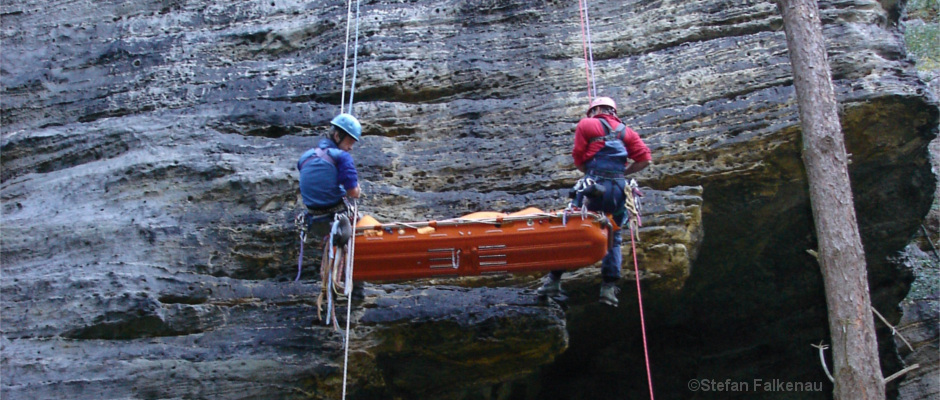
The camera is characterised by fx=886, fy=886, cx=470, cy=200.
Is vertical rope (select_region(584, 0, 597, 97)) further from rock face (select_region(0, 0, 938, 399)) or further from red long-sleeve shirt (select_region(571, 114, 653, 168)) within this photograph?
red long-sleeve shirt (select_region(571, 114, 653, 168))

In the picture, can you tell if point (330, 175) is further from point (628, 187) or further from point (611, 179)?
point (628, 187)

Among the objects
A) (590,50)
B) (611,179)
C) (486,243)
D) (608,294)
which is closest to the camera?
(486,243)

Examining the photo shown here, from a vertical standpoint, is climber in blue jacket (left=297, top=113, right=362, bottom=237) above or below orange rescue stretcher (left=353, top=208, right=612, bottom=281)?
above

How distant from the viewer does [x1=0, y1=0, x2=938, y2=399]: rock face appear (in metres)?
7.64

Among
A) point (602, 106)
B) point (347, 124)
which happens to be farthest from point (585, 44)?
point (347, 124)

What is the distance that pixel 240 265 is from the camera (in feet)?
26.3

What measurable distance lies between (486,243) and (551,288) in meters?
1.15

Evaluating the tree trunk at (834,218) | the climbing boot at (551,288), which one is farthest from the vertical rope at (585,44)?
the climbing boot at (551,288)

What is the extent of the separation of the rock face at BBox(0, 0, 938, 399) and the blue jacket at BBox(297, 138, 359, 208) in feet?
3.19

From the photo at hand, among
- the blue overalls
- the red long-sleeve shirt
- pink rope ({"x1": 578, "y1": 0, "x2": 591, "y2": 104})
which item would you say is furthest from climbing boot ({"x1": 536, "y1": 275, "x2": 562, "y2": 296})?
pink rope ({"x1": 578, "y1": 0, "x2": 591, "y2": 104})

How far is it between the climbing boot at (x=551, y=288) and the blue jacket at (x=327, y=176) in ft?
6.11

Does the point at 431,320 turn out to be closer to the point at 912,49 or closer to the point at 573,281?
the point at 573,281

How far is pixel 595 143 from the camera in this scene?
7.08 m

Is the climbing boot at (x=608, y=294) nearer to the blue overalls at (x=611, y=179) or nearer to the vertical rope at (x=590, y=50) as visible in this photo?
the blue overalls at (x=611, y=179)
